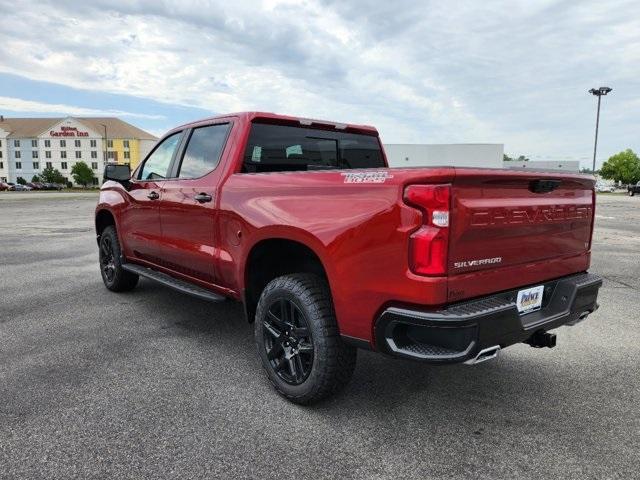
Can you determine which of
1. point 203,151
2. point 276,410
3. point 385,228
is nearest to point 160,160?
point 203,151

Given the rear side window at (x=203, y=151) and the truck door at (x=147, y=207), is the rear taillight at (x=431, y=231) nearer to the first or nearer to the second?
the rear side window at (x=203, y=151)

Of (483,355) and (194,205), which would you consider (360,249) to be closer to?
(483,355)

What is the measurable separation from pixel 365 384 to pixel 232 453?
1.17 m

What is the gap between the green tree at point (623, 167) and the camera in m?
100

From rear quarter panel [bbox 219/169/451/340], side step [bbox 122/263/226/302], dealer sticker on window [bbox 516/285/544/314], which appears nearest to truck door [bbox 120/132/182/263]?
side step [bbox 122/263/226/302]

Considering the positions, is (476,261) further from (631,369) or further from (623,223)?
(623,223)

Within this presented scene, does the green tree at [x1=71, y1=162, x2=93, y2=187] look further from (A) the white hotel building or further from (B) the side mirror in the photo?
(B) the side mirror

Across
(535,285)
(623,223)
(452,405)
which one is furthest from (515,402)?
(623,223)

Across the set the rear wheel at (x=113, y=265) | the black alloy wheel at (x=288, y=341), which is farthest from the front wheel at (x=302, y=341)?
the rear wheel at (x=113, y=265)

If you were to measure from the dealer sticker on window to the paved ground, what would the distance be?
0.67 m

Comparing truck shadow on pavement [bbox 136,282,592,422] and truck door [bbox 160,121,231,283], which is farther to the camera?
truck door [bbox 160,121,231,283]

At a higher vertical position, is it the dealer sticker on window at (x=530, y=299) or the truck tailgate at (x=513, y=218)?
the truck tailgate at (x=513, y=218)

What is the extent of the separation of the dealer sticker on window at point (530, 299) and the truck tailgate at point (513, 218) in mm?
172

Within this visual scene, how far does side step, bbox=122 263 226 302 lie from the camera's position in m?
3.94
